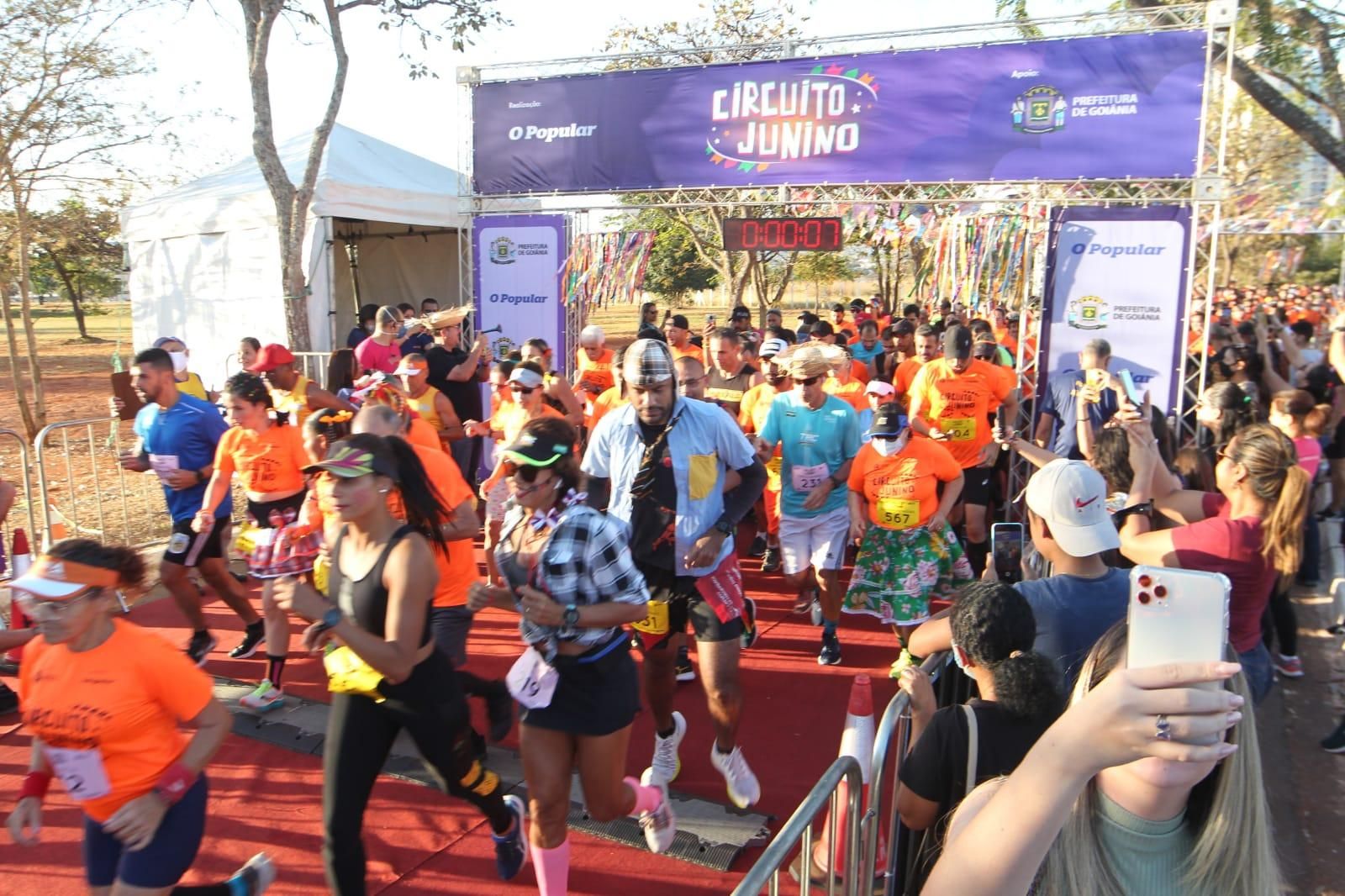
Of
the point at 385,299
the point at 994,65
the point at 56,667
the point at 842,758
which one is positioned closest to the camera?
the point at 842,758

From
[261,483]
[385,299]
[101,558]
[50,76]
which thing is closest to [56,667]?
[101,558]

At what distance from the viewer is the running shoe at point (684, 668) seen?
5867mm

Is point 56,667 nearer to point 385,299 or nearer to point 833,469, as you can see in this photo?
point 833,469

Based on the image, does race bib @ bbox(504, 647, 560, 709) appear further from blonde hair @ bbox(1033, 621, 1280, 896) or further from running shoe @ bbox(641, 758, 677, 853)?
blonde hair @ bbox(1033, 621, 1280, 896)

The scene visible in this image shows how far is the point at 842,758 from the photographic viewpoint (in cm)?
247

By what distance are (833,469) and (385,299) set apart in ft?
56.3

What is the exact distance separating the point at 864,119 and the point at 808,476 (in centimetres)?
490

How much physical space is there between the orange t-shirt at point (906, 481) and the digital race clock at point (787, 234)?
4963mm

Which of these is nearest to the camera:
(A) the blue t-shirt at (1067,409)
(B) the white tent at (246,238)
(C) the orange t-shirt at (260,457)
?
(C) the orange t-shirt at (260,457)

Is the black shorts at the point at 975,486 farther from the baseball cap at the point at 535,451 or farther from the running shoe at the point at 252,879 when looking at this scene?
the running shoe at the point at 252,879

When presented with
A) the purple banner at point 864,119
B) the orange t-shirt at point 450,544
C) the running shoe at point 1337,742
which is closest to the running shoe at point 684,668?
the orange t-shirt at point 450,544

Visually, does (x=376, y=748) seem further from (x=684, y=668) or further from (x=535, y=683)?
(x=684, y=668)

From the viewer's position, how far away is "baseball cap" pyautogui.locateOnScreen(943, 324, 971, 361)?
7320mm

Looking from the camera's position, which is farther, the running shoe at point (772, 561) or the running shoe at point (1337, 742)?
the running shoe at point (772, 561)
